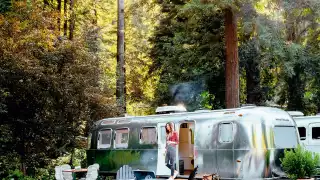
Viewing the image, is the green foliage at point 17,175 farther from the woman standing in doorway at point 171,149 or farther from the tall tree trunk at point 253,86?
the tall tree trunk at point 253,86

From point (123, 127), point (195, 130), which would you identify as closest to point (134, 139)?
point (123, 127)

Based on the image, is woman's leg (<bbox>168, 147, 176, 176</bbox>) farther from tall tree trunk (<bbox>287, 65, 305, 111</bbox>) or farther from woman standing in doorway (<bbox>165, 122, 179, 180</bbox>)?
tall tree trunk (<bbox>287, 65, 305, 111</bbox>)

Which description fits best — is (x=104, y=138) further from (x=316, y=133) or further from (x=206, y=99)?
(x=206, y=99)

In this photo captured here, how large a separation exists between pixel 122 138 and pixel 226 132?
188 inches

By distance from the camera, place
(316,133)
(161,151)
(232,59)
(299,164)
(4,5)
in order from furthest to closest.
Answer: (232,59), (316,133), (4,5), (161,151), (299,164)

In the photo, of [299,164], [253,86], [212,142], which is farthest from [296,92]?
[299,164]

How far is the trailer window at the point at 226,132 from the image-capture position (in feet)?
43.4

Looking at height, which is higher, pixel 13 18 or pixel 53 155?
pixel 13 18

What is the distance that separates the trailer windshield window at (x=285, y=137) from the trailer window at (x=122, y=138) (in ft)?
18.2

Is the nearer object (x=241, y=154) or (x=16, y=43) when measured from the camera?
(x=241, y=154)

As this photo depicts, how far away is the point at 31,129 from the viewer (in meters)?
18.2

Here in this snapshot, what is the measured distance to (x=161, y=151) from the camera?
15.1 metres

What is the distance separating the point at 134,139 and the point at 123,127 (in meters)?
0.79

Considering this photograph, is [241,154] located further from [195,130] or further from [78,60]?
[78,60]
